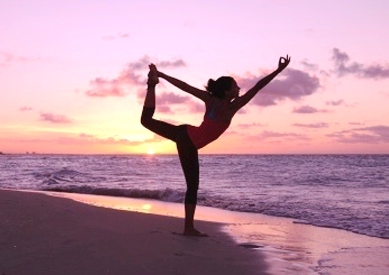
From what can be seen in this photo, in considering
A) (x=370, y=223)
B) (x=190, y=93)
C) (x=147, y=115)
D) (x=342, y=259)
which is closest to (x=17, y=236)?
(x=147, y=115)

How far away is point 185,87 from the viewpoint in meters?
6.15

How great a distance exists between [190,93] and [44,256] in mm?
2603

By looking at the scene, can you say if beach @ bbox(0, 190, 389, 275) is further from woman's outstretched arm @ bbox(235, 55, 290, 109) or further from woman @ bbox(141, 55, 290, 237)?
woman's outstretched arm @ bbox(235, 55, 290, 109)

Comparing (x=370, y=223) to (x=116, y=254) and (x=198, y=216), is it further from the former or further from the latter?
(x=116, y=254)

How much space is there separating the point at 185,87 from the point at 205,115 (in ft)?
1.38

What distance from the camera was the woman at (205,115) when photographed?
20.2 ft

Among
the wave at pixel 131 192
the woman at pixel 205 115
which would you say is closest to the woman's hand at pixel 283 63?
the woman at pixel 205 115

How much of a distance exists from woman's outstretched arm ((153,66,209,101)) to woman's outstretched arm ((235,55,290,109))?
1.36ft

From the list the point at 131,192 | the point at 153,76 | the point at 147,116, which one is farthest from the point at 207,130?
the point at 131,192

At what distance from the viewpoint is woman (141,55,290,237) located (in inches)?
242

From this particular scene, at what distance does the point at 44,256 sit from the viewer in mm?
4668

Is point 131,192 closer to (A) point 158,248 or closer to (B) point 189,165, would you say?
(B) point 189,165

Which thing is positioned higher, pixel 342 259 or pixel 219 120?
pixel 219 120

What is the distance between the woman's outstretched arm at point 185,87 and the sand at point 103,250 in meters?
1.78
